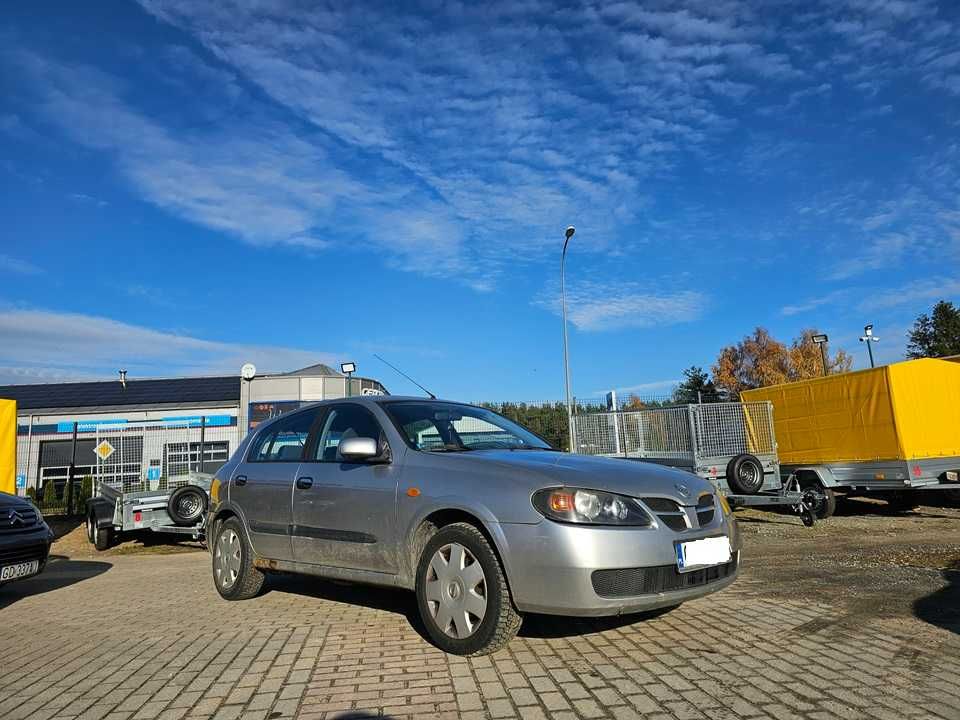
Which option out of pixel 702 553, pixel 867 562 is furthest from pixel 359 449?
pixel 867 562

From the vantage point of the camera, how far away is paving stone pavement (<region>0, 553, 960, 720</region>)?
10.4 feet

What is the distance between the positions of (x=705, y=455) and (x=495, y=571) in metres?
9.52

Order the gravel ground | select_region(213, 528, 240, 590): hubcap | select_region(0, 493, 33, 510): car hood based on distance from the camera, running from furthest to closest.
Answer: select_region(0, 493, 33, 510): car hood, select_region(213, 528, 240, 590): hubcap, the gravel ground

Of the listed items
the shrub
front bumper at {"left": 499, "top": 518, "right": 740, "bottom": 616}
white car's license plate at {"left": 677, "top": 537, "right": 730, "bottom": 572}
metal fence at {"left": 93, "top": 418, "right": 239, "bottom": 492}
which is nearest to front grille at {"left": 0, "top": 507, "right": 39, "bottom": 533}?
metal fence at {"left": 93, "top": 418, "right": 239, "bottom": 492}

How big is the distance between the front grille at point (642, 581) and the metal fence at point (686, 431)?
8679mm

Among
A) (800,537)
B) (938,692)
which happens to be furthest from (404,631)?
(800,537)

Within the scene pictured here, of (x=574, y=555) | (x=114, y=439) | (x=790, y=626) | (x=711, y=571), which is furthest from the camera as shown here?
(x=114, y=439)

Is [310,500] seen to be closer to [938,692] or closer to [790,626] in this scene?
[790,626]

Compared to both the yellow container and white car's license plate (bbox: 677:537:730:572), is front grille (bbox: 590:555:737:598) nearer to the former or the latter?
white car's license plate (bbox: 677:537:730:572)

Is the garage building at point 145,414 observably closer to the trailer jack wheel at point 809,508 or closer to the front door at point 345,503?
the front door at point 345,503

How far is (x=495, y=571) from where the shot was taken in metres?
3.75

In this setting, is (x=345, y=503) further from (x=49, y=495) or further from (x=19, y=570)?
(x=49, y=495)

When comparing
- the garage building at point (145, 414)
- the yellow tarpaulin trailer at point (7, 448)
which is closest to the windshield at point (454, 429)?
the garage building at point (145, 414)

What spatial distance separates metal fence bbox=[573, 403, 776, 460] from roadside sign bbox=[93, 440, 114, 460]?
983cm
